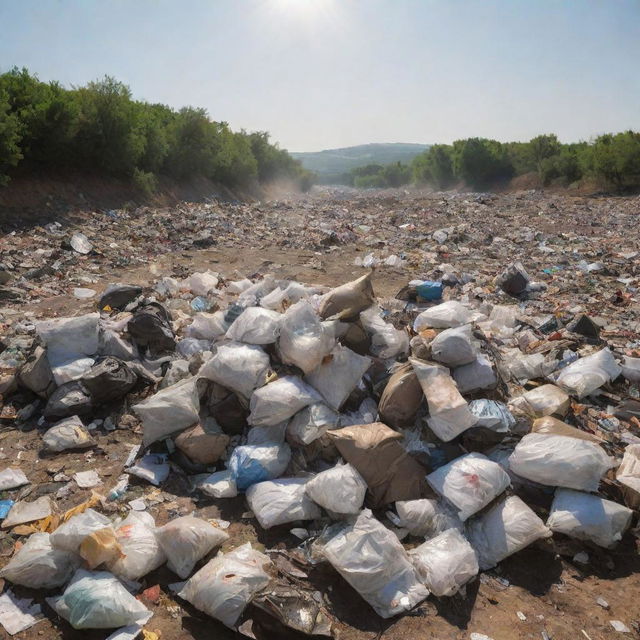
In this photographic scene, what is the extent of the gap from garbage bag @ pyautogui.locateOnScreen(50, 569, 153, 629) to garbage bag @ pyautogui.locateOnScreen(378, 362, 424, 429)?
1.54 meters

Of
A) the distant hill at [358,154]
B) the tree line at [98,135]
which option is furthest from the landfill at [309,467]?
the distant hill at [358,154]

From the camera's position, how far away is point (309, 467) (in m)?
2.58

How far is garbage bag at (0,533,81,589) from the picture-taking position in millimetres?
1896

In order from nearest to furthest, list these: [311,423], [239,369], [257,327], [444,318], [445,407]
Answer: [445,407]
[311,423]
[239,369]
[257,327]
[444,318]

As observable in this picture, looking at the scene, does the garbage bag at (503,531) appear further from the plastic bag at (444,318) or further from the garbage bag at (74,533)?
the garbage bag at (74,533)

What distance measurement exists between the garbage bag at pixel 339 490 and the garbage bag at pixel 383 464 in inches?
3.2

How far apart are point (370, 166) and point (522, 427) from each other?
79591 millimetres

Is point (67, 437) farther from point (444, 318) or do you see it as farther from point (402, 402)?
point (444, 318)

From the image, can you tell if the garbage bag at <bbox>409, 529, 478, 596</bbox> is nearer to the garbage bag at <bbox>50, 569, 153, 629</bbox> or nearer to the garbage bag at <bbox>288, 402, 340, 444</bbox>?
the garbage bag at <bbox>288, 402, 340, 444</bbox>

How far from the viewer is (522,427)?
8.89ft

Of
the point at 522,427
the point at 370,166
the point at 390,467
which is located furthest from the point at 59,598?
the point at 370,166

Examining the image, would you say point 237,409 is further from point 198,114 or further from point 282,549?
point 198,114

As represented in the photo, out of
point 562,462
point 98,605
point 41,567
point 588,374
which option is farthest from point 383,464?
point 588,374

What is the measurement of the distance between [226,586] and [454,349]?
1.83 metres
